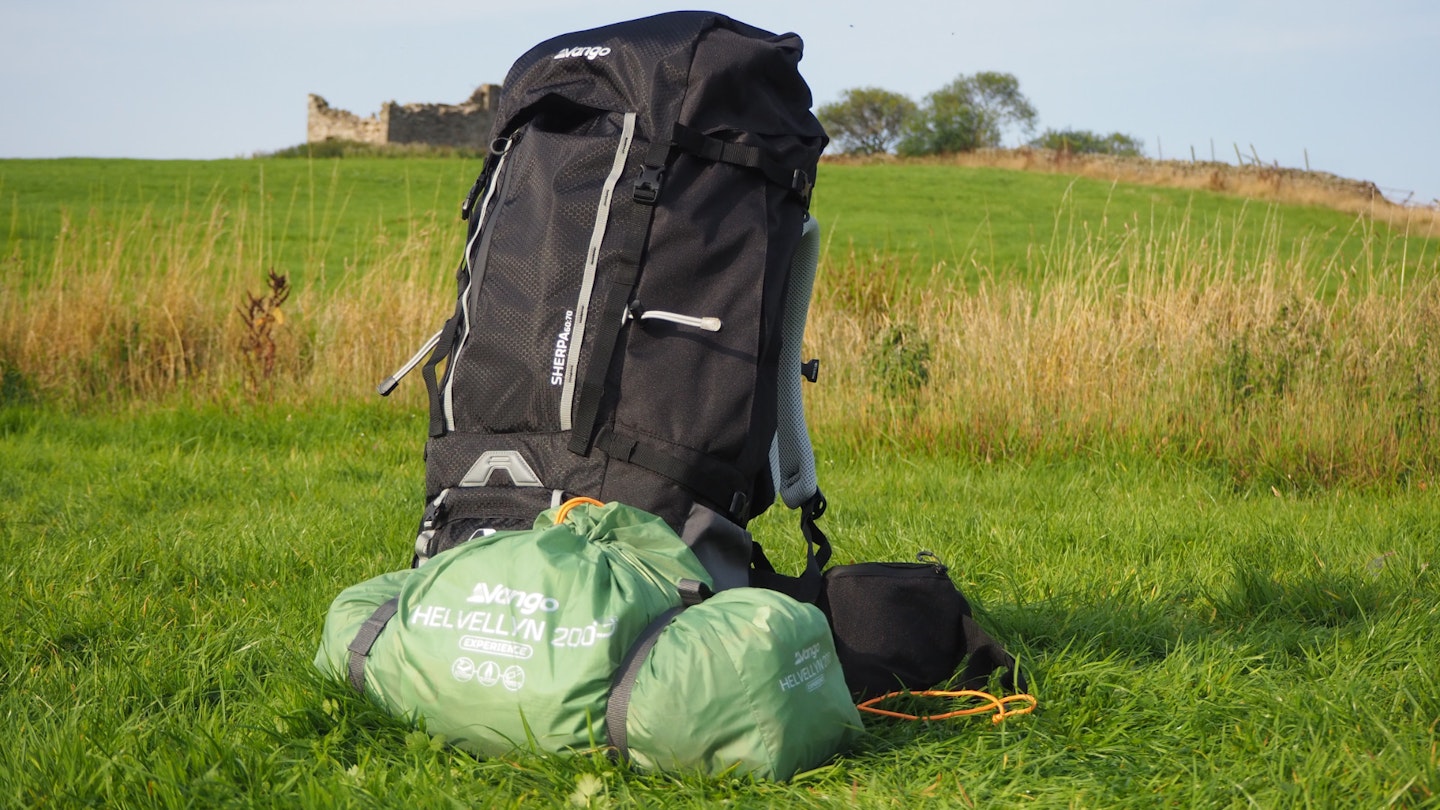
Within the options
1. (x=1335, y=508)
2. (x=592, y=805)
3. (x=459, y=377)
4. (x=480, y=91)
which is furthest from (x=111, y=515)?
(x=480, y=91)

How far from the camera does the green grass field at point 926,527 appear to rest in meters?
2.15

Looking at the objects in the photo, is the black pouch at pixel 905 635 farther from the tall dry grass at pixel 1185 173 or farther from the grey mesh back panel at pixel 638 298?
the tall dry grass at pixel 1185 173

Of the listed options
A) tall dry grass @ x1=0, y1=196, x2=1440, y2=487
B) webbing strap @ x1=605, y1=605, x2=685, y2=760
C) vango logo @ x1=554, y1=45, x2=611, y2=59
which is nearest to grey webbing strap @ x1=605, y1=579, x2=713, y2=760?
webbing strap @ x1=605, y1=605, x2=685, y2=760

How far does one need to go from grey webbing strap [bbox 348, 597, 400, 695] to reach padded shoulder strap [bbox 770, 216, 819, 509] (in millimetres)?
1171

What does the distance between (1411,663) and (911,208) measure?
2336 cm

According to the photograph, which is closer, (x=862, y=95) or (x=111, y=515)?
(x=111, y=515)

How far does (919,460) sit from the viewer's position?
5.98m

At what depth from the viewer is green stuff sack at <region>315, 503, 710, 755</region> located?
1997mm

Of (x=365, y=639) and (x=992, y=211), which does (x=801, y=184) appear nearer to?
(x=365, y=639)

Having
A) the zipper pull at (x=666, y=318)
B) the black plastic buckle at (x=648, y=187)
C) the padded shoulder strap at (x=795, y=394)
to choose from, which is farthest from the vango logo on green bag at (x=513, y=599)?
the padded shoulder strap at (x=795, y=394)

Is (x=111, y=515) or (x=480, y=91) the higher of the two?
(x=480, y=91)

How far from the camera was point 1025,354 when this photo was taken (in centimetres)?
641

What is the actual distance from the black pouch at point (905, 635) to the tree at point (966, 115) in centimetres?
4907

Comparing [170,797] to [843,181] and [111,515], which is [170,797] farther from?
[843,181]
